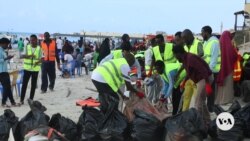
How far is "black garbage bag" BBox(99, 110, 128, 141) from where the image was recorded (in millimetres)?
6004

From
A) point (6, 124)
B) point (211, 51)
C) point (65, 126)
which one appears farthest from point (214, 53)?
point (6, 124)

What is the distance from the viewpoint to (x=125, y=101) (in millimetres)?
6895

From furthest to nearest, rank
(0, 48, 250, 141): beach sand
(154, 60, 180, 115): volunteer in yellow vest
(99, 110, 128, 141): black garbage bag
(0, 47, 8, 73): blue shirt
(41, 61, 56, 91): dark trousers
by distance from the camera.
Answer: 1. (41, 61, 56, 91): dark trousers
2. (0, 47, 8, 73): blue shirt
3. (0, 48, 250, 141): beach sand
4. (154, 60, 180, 115): volunteer in yellow vest
5. (99, 110, 128, 141): black garbage bag

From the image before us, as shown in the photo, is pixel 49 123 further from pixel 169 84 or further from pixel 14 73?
pixel 14 73

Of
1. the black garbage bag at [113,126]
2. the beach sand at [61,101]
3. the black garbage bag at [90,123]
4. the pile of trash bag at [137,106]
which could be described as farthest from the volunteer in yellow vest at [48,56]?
the black garbage bag at [113,126]

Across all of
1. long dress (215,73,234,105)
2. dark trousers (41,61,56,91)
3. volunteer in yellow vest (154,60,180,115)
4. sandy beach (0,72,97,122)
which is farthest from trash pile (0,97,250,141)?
dark trousers (41,61,56,91)

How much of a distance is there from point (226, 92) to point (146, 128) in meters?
3.31

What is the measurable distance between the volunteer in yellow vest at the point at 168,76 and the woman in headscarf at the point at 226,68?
1.00 meters

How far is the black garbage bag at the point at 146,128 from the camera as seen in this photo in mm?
6074

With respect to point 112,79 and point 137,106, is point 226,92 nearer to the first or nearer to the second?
point 137,106

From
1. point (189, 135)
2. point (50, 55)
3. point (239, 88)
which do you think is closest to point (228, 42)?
point (239, 88)

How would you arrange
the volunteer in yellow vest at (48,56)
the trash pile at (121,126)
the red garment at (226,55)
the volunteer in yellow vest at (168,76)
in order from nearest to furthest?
the trash pile at (121,126), the volunteer in yellow vest at (168,76), the red garment at (226,55), the volunteer in yellow vest at (48,56)

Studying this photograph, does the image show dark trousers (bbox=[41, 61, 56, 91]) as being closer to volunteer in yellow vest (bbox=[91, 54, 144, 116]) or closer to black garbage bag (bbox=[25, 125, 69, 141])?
Answer: volunteer in yellow vest (bbox=[91, 54, 144, 116])

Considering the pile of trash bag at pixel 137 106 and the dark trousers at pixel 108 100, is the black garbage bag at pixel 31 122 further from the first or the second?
the pile of trash bag at pixel 137 106
